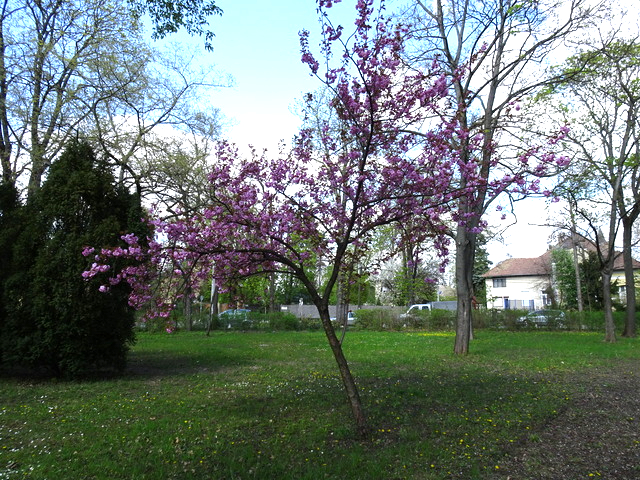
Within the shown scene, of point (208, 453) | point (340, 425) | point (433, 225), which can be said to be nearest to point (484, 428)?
point (340, 425)

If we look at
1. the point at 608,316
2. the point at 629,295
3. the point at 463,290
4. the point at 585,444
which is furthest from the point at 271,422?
the point at 629,295

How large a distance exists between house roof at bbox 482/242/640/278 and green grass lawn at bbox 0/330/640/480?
4474 cm

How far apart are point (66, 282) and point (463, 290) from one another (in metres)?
9.78

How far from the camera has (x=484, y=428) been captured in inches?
199

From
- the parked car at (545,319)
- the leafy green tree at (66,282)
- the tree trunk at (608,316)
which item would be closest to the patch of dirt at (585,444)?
the leafy green tree at (66,282)

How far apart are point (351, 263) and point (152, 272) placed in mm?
2415

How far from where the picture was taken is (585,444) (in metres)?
4.64

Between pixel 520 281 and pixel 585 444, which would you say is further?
pixel 520 281

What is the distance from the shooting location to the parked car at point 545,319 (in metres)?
24.5

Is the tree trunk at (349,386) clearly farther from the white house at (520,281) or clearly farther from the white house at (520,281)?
the white house at (520,281)

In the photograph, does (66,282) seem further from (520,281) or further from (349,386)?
(520,281)

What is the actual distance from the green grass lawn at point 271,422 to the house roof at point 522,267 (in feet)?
147

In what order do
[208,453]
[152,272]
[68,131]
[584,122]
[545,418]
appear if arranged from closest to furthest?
[208,453], [152,272], [545,418], [68,131], [584,122]

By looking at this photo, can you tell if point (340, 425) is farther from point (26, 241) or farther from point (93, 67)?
point (93, 67)
